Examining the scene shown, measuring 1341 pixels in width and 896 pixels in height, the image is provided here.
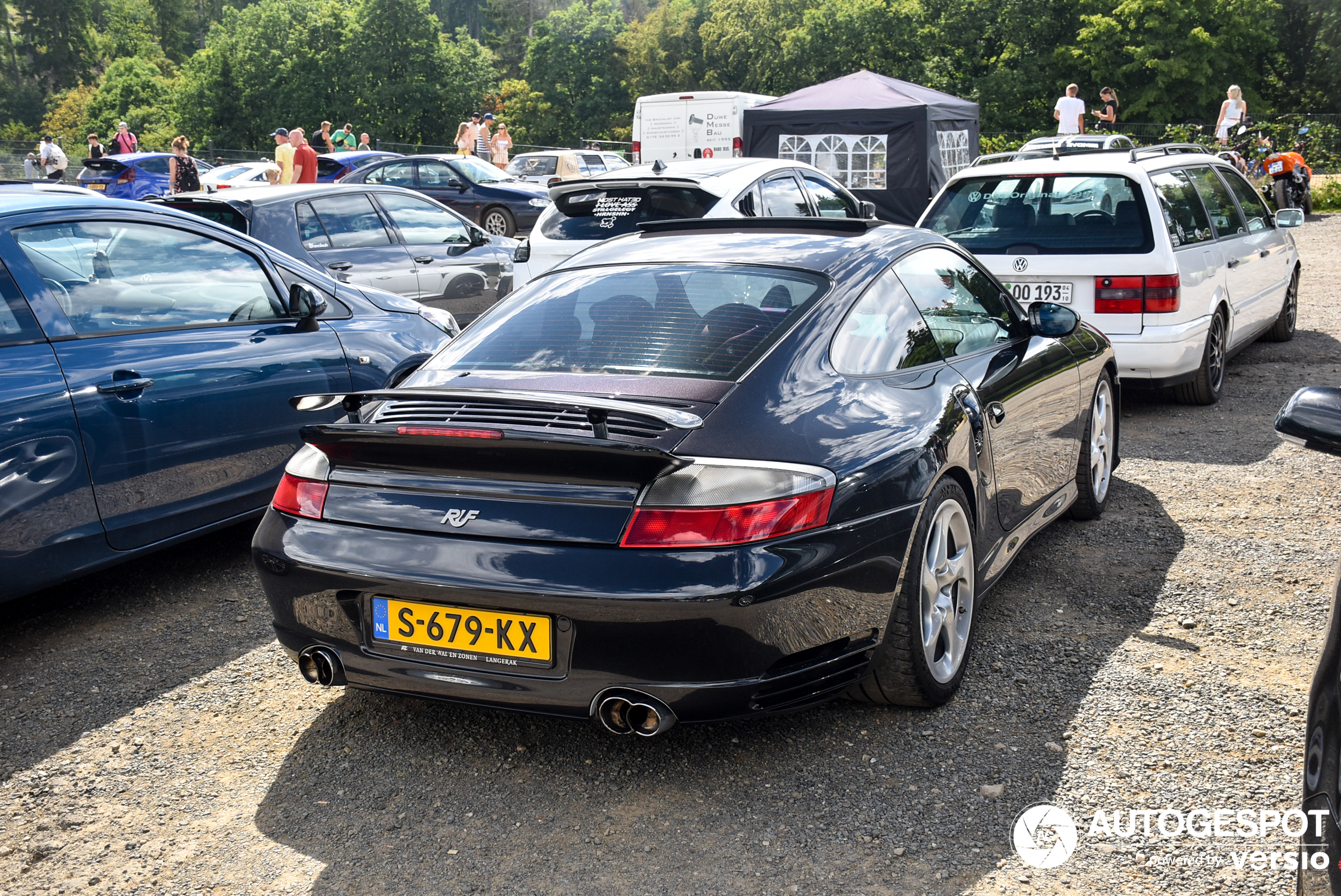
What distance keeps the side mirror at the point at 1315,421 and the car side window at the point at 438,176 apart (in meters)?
18.6

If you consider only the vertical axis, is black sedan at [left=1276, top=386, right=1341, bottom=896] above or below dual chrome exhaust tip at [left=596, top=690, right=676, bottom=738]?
above

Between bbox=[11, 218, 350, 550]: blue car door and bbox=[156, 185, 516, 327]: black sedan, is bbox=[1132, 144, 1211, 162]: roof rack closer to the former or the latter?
bbox=[156, 185, 516, 327]: black sedan

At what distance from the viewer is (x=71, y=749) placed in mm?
3465

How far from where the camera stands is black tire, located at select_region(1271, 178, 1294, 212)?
20.1m

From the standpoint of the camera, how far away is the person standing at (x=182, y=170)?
19266 millimetres

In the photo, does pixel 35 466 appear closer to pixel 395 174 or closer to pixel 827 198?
pixel 827 198

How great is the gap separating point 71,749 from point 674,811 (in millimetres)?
1812

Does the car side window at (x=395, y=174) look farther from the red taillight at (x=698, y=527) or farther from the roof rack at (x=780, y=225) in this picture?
the red taillight at (x=698, y=527)

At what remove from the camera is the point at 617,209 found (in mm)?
8617

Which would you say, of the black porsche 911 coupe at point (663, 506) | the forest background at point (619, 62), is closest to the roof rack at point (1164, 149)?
the black porsche 911 coupe at point (663, 506)

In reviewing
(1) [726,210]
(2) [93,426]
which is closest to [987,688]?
(2) [93,426]

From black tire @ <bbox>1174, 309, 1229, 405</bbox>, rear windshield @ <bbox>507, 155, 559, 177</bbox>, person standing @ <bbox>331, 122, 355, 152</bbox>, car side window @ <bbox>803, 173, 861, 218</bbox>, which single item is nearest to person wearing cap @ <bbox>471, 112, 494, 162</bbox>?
rear windshield @ <bbox>507, 155, 559, 177</bbox>

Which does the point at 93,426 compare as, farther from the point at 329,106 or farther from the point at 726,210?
the point at 329,106

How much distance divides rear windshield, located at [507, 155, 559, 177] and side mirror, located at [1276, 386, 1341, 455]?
28274 millimetres
